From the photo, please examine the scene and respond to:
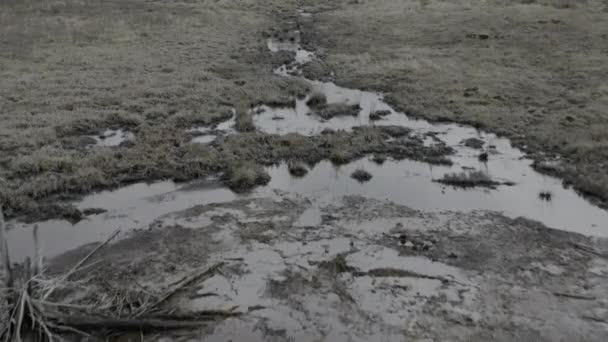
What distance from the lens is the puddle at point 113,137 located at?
18.0 meters

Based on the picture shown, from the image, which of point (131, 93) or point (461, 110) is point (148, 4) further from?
point (461, 110)

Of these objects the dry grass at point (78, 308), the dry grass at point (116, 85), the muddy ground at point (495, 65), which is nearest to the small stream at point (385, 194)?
the dry grass at point (116, 85)

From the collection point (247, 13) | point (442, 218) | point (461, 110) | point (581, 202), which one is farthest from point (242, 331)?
point (247, 13)

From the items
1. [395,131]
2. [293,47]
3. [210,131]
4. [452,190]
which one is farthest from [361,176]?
[293,47]

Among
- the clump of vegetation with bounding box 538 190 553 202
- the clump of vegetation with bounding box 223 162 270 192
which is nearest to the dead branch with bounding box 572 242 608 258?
the clump of vegetation with bounding box 538 190 553 202

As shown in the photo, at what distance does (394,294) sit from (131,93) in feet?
54.5

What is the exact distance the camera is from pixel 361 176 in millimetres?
16078

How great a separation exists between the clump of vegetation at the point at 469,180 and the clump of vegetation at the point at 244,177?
18.7 feet

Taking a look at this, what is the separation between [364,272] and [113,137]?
38.6 ft

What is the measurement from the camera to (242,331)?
9.74 m

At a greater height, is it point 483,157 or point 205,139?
point 483,157

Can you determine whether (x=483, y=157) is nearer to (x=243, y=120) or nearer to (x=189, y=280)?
(x=243, y=120)

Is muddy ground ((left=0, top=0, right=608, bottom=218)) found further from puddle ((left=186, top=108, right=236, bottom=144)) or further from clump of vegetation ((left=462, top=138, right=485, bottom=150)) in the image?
clump of vegetation ((left=462, top=138, right=485, bottom=150))

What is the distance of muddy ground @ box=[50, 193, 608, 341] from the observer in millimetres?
9867
